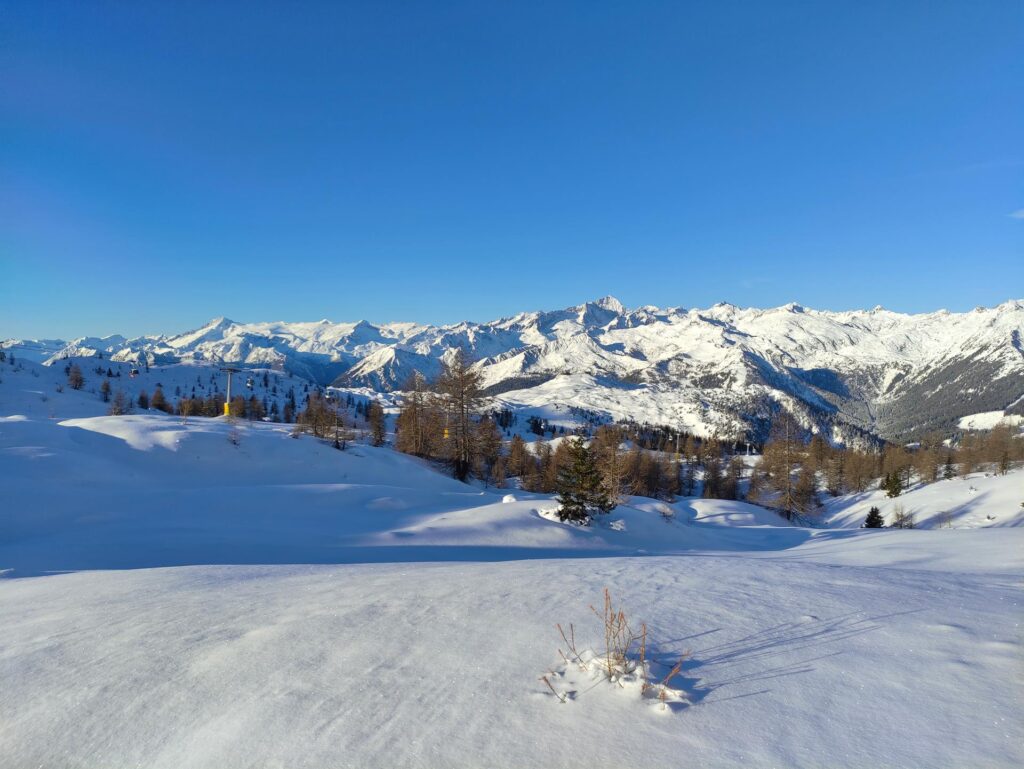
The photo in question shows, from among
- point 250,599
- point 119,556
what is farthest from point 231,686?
point 119,556

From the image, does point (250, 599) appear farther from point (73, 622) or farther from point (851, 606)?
point (851, 606)

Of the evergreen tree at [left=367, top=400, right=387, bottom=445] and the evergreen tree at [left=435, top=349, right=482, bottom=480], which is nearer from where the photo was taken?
the evergreen tree at [left=435, top=349, right=482, bottom=480]

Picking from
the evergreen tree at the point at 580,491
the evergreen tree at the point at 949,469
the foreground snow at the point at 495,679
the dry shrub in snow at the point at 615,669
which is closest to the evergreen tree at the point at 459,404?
the evergreen tree at the point at 580,491

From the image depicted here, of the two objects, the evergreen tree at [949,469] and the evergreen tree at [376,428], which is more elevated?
the evergreen tree at [376,428]

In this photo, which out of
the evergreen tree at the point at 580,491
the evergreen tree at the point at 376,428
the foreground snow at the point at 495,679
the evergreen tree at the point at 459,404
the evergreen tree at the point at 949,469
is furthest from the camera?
the evergreen tree at the point at 949,469

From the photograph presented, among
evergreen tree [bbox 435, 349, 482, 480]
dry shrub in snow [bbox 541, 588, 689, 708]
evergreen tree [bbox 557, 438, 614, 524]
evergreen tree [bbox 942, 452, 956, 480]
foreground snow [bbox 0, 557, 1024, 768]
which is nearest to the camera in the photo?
foreground snow [bbox 0, 557, 1024, 768]

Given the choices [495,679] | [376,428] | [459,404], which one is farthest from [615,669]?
[376,428]

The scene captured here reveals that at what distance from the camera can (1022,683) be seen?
3.59 meters

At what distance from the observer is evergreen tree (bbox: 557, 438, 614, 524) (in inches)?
751

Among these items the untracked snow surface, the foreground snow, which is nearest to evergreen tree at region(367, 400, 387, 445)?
the untracked snow surface

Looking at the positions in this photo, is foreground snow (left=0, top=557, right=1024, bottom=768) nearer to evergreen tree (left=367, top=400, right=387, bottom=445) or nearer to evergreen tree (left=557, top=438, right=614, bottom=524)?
evergreen tree (left=557, top=438, right=614, bottom=524)

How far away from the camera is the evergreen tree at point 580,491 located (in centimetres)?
1908

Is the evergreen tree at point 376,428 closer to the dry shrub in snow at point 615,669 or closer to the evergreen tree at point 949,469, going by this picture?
the dry shrub in snow at point 615,669

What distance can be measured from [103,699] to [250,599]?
99.5 inches
